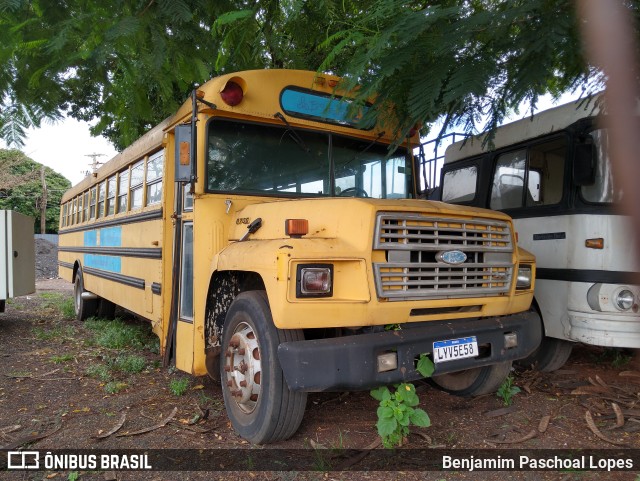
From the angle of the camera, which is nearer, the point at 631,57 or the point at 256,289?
the point at 631,57

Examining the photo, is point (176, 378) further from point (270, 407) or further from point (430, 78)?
point (430, 78)

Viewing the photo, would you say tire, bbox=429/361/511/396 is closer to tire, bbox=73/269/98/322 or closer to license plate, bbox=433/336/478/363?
license plate, bbox=433/336/478/363

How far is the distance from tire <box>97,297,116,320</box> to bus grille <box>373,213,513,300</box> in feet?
20.3

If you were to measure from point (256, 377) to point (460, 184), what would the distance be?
374cm

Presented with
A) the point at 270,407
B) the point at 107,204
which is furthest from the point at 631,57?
the point at 107,204

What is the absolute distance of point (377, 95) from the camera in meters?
2.35

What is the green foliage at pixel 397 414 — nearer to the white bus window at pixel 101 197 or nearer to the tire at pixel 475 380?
the tire at pixel 475 380

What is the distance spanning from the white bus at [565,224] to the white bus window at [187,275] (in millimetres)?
2410

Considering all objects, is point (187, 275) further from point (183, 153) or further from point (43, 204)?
point (43, 204)

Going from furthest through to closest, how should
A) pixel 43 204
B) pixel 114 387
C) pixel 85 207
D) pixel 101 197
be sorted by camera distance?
1. pixel 43 204
2. pixel 85 207
3. pixel 101 197
4. pixel 114 387

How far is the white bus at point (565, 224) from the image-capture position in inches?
149

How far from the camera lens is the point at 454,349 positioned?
293 cm

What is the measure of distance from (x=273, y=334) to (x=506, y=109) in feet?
5.60

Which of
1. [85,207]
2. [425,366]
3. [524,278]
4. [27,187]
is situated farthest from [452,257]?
[27,187]
